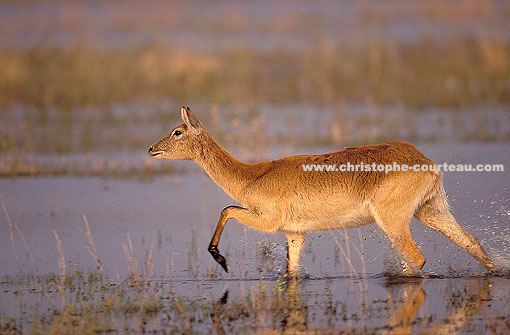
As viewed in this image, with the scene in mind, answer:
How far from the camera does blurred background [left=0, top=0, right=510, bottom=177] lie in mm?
14203

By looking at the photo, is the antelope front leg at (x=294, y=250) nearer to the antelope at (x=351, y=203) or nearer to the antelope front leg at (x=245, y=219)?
the antelope at (x=351, y=203)

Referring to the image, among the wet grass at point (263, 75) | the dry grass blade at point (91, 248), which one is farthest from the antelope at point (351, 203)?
the wet grass at point (263, 75)

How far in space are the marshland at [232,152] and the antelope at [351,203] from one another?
12.4 inches

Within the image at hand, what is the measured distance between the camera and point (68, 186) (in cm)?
1220

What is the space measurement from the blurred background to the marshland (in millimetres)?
61

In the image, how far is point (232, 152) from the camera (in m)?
13.8

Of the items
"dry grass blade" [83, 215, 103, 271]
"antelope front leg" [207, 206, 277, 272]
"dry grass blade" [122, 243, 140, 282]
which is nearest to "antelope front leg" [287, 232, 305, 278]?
"antelope front leg" [207, 206, 277, 272]

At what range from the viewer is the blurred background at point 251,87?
14203 mm

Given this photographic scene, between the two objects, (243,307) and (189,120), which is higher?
(189,120)

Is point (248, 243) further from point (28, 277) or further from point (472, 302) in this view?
point (472, 302)

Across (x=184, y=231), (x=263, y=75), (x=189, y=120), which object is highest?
(x=263, y=75)

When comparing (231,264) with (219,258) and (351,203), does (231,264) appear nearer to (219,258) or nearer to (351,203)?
(219,258)

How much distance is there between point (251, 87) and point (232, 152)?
506 centimetres

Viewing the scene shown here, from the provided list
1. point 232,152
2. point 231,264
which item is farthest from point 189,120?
point 232,152
